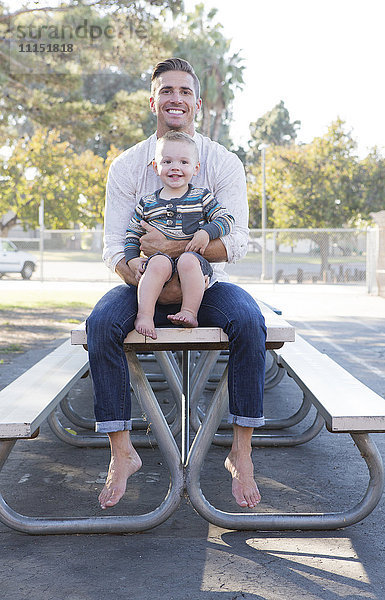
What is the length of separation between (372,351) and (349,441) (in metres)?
4.50

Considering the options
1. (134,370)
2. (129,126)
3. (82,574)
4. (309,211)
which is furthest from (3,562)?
(309,211)

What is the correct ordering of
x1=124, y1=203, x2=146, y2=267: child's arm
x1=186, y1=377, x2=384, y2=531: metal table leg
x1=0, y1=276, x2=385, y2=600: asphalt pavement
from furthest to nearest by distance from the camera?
1. x1=124, y1=203, x2=146, y2=267: child's arm
2. x1=186, y1=377, x2=384, y2=531: metal table leg
3. x1=0, y1=276, x2=385, y2=600: asphalt pavement

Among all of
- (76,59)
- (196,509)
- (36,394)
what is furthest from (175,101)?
(76,59)

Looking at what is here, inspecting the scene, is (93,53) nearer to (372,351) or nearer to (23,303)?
(23,303)

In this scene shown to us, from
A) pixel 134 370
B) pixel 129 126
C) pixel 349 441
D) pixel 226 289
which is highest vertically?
pixel 129 126

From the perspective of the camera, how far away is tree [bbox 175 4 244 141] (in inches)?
1495

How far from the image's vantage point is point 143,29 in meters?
15.2

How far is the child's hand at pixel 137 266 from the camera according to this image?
3230mm

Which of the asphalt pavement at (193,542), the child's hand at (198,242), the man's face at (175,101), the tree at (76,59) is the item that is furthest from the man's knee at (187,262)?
the tree at (76,59)

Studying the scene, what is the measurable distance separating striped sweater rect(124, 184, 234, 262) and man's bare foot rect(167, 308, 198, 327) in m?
0.42

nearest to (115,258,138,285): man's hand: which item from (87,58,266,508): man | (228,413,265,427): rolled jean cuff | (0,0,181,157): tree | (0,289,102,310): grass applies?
(87,58,266,508): man

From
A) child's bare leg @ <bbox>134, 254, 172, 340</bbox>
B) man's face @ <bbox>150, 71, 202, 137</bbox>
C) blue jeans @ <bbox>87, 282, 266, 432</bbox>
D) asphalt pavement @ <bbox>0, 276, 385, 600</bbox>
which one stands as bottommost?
asphalt pavement @ <bbox>0, 276, 385, 600</bbox>

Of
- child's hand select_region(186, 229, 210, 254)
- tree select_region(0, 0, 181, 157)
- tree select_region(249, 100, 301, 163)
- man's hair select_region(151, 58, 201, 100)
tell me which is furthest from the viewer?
tree select_region(249, 100, 301, 163)

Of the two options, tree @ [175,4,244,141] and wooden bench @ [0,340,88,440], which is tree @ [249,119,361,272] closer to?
tree @ [175,4,244,141]
